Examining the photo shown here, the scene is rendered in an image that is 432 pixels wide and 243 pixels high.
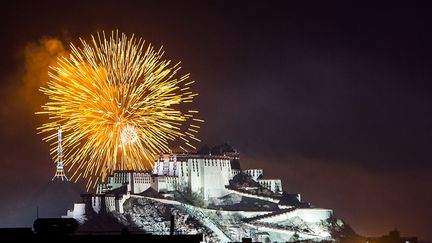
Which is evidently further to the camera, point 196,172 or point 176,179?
point 196,172

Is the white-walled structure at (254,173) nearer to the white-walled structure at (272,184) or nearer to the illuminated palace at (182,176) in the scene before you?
the white-walled structure at (272,184)

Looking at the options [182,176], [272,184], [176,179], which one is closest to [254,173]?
[272,184]

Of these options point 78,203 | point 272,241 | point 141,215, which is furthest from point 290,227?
point 78,203

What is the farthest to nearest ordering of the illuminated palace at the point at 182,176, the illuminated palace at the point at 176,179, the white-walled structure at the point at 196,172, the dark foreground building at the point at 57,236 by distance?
the white-walled structure at the point at 196,172, the illuminated palace at the point at 182,176, the illuminated palace at the point at 176,179, the dark foreground building at the point at 57,236

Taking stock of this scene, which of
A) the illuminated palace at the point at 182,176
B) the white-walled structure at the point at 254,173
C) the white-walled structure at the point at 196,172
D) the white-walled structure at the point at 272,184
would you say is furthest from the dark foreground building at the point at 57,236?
the white-walled structure at the point at 272,184

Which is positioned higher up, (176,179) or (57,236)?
(176,179)

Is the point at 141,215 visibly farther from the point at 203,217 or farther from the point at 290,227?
the point at 290,227

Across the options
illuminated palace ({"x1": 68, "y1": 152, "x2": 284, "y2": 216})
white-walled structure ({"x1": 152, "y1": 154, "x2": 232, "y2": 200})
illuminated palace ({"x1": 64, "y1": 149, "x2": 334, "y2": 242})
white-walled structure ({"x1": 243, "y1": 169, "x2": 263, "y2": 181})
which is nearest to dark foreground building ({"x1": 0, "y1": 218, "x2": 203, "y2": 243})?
illuminated palace ({"x1": 64, "y1": 149, "x2": 334, "y2": 242})

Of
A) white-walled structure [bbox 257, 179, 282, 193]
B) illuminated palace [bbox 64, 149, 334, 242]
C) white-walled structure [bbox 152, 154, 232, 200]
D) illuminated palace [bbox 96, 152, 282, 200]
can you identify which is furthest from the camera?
white-walled structure [bbox 257, 179, 282, 193]

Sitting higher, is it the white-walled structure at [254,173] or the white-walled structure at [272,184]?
the white-walled structure at [254,173]

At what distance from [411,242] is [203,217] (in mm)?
48996

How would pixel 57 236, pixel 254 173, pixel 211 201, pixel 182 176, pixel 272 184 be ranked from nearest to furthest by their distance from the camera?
1. pixel 57 236
2. pixel 182 176
3. pixel 211 201
4. pixel 254 173
5. pixel 272 184

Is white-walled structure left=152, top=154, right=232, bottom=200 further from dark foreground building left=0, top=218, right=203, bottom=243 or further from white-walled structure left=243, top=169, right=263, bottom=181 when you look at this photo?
dark foreground building left=0, top=218, right=203, bottom=243

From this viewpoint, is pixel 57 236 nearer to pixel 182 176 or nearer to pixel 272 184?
pixel 182 176
